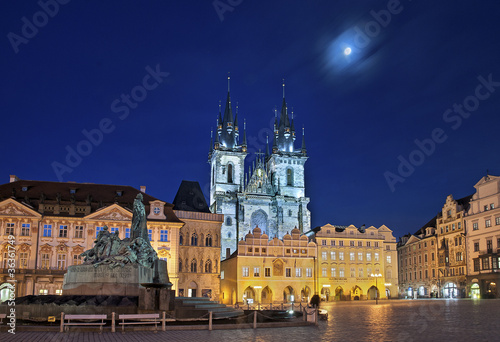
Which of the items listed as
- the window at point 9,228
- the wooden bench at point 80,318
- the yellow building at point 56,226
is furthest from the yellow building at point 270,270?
the wooden bench at point 80,318

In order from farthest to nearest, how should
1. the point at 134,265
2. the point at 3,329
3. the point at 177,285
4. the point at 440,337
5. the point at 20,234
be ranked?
the point at 177,285
the point at 20,234
the point at 134,265
the point at 3,329
the point at 440,337

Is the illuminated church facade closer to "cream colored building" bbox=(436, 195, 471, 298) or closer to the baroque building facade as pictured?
"cream colored building" bbox=(436, 195, 471, 298)

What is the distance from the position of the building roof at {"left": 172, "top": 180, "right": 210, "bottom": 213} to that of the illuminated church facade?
17.1 m

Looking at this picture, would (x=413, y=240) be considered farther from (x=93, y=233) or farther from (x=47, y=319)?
(x=47, y=319)

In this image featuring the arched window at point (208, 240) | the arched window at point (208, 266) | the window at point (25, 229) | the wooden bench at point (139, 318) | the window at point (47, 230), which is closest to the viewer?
the wooden bench at point (139, 318)

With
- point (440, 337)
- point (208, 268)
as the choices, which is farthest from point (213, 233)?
point (440, 337)

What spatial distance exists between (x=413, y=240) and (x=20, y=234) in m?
58.4

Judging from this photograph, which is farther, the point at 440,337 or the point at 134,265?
the point at 134,265

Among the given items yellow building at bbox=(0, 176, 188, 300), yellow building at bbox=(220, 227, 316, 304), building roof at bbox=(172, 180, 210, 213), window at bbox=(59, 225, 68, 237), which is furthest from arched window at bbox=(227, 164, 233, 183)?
window at bbox=(59, 225, 68, 237)

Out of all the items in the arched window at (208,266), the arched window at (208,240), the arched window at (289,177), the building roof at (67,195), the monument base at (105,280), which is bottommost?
the monument base at (105,280)

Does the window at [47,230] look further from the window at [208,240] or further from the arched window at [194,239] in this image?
the window at [208,240]

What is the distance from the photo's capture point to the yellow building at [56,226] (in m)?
51.6

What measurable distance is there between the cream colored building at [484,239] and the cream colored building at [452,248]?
6.82ft

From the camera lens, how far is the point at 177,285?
56531 mm
